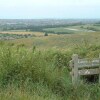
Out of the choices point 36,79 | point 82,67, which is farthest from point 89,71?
point 36,79

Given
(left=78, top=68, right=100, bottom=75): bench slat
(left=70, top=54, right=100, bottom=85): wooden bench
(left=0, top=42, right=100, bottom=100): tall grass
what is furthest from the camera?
(left=78, top=68, right=100, bottom=75): bench slat

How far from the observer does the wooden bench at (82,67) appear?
1053cm

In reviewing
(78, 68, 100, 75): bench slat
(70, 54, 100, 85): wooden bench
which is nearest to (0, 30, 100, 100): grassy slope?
(70, 54, 100, 85): wooden bench

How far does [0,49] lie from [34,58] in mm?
1052

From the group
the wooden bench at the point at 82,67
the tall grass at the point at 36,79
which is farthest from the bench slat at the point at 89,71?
the tall grass at the point at 36,79

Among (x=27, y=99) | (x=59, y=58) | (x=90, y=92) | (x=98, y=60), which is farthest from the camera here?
(x=59, y=58)

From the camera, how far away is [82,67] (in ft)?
35.8

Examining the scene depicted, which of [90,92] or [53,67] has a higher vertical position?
[53,67]

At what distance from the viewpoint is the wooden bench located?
34.6 ft

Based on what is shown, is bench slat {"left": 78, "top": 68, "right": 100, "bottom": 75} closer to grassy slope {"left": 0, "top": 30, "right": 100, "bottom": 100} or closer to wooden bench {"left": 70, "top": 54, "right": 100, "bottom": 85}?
wooden bench {"left": 70, "top": 54, "right": 100, "bottom": 85}

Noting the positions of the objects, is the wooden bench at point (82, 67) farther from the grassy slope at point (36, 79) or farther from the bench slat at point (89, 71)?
the grassy slope at point (36, 79)

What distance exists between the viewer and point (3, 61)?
32.1 feet

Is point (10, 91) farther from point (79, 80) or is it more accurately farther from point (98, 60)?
point (98, 60)

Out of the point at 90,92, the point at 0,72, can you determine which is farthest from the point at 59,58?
the point at 0,72
